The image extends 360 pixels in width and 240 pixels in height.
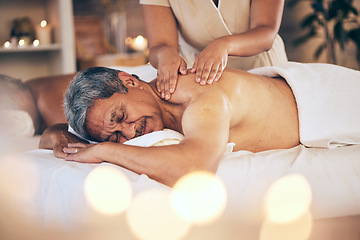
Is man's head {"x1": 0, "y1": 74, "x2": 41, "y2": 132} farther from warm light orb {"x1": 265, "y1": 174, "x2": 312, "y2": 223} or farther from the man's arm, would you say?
warm light orb {"x1": 265, "y1": 174, "x2": 312, "y2": 223}

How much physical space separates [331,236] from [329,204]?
0.10 m

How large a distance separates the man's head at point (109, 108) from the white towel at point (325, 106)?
506 mm

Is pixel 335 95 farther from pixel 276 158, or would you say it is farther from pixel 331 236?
pixel 331 236

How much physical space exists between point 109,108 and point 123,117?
5 cm

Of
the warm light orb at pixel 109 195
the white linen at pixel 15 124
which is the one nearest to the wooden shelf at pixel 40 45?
the white linen at pixel 15 124

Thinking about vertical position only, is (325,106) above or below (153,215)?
above

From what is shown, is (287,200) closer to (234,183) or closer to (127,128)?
(234,183)

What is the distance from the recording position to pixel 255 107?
4.35 ft

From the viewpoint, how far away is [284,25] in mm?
4816

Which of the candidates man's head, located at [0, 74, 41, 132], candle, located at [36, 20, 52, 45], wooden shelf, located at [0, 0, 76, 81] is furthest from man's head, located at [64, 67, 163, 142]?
candle, located at [36, 20, 52, 45]

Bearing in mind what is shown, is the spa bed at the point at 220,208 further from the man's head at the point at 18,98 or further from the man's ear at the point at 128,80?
the man's head at the point at 18,98

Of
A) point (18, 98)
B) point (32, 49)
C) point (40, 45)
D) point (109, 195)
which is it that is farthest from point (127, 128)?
point (40, 45)

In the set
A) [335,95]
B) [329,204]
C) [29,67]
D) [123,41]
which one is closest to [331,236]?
[329,204]

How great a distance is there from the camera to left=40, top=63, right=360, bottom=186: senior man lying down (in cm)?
113
